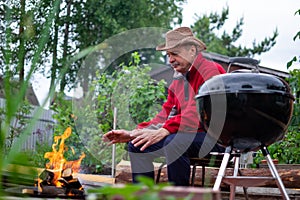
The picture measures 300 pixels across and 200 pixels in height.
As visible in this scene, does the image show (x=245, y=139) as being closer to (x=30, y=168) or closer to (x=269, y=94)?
(x=269, y=94)

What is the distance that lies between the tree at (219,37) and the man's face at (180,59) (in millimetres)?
15890

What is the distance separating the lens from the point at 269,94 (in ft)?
7.11

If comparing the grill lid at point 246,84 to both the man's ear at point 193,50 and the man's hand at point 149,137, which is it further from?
the man's ear at point 193,50

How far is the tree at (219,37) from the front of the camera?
62.1ft

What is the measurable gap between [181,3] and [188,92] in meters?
14.6

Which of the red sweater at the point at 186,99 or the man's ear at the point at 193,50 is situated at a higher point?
the man's ear at the point at 193,50

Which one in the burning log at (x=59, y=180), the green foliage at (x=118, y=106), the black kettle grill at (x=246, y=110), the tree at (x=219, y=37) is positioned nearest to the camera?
the black kettle grill at (x=246, y=110)

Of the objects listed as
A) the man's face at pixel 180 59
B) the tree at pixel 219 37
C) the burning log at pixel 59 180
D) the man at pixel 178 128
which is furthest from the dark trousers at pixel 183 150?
the tree at pixel 219 37

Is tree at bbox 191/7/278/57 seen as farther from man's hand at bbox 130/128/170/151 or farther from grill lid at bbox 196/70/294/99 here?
grill lid at bbox 196/70/294/99

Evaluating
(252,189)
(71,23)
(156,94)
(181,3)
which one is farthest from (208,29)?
(252,189)

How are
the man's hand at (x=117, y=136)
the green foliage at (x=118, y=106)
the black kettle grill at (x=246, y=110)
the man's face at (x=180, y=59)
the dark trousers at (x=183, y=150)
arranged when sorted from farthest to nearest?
the green foliage at (x=118, y=106), the man's face at (x=180, y=59), the man's hand at (x=117, y=136), the dark trousers at (x=183, y=150), the black kettle grill at (x=246, y=110)

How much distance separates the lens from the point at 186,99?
2.99 meters

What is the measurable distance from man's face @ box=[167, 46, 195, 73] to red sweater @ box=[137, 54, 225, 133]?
45 mm

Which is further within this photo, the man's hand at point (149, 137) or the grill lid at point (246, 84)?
the man's hand at point (149, 137)
